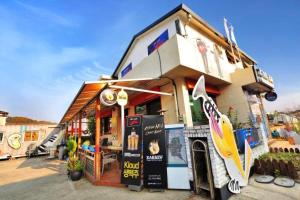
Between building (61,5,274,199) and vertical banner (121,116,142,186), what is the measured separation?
1.28 metres

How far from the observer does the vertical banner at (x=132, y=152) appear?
4355 millimetres

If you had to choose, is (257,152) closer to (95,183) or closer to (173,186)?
(173,186)

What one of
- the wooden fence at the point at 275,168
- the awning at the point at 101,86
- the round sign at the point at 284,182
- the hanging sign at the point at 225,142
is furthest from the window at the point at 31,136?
the round sign at the point at 284,182

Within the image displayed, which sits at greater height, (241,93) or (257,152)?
(241,93)

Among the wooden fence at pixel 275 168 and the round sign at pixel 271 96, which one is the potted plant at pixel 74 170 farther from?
the round sign at pixel 271 96

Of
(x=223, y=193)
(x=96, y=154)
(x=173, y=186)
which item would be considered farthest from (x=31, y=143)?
(x=223, y=193)

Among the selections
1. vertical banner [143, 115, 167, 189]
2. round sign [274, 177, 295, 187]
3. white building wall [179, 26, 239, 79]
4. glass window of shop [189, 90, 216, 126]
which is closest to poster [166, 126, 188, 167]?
vertical banner [143, 115, 167, 189]

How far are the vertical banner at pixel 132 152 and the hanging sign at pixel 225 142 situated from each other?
2.04m

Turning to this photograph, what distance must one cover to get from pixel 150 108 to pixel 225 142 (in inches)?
179

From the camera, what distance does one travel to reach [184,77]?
20.6 feet

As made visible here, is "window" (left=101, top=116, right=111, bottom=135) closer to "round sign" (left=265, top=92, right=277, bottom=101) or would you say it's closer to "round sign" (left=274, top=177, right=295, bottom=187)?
"round sign" (left=274, top=177, right=295, bottom=187)

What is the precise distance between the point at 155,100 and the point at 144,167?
393 cm

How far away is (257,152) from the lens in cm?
548

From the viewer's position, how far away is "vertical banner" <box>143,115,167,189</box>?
4184 millimetres
